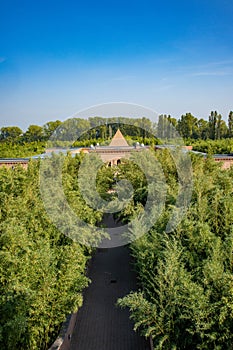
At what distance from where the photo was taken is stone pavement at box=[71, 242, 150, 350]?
6848 mm

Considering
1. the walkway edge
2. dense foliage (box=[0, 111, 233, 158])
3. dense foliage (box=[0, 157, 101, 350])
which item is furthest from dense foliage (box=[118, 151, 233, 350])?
dense foliage (box=[0, 111, 233, 158])

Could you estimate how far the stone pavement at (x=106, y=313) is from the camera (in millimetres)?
6848

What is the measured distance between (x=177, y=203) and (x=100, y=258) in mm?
3968

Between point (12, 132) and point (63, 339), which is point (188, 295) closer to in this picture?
point (63, 339)

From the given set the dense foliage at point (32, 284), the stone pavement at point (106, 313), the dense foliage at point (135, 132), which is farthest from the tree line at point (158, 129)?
the dense foliage at point (32, 284)

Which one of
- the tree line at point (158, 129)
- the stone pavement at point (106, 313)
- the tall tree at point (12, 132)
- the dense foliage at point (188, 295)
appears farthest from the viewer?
the tall tree at point (12, 132)

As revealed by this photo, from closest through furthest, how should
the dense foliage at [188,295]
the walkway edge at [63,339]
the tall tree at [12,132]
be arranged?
the dense foliage at [188,295] < the walkway edge at [63,339] < the tall tree at [12,132]

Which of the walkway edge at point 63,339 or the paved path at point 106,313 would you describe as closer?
the walkway edge at point 63,339

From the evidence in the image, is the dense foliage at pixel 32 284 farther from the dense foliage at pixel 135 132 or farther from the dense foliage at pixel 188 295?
the dense foliage at pixel 135 132

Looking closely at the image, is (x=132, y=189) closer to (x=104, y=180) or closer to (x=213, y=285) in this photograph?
(x=104, y=180)

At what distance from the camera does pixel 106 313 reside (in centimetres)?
792

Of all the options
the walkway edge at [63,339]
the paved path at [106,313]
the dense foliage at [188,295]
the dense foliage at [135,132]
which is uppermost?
the dense foliage at [135,132]

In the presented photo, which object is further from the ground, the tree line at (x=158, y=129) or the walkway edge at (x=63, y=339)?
the tree line at (x=158, y=129)

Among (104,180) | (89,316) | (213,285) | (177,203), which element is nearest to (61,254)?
(89,316)
